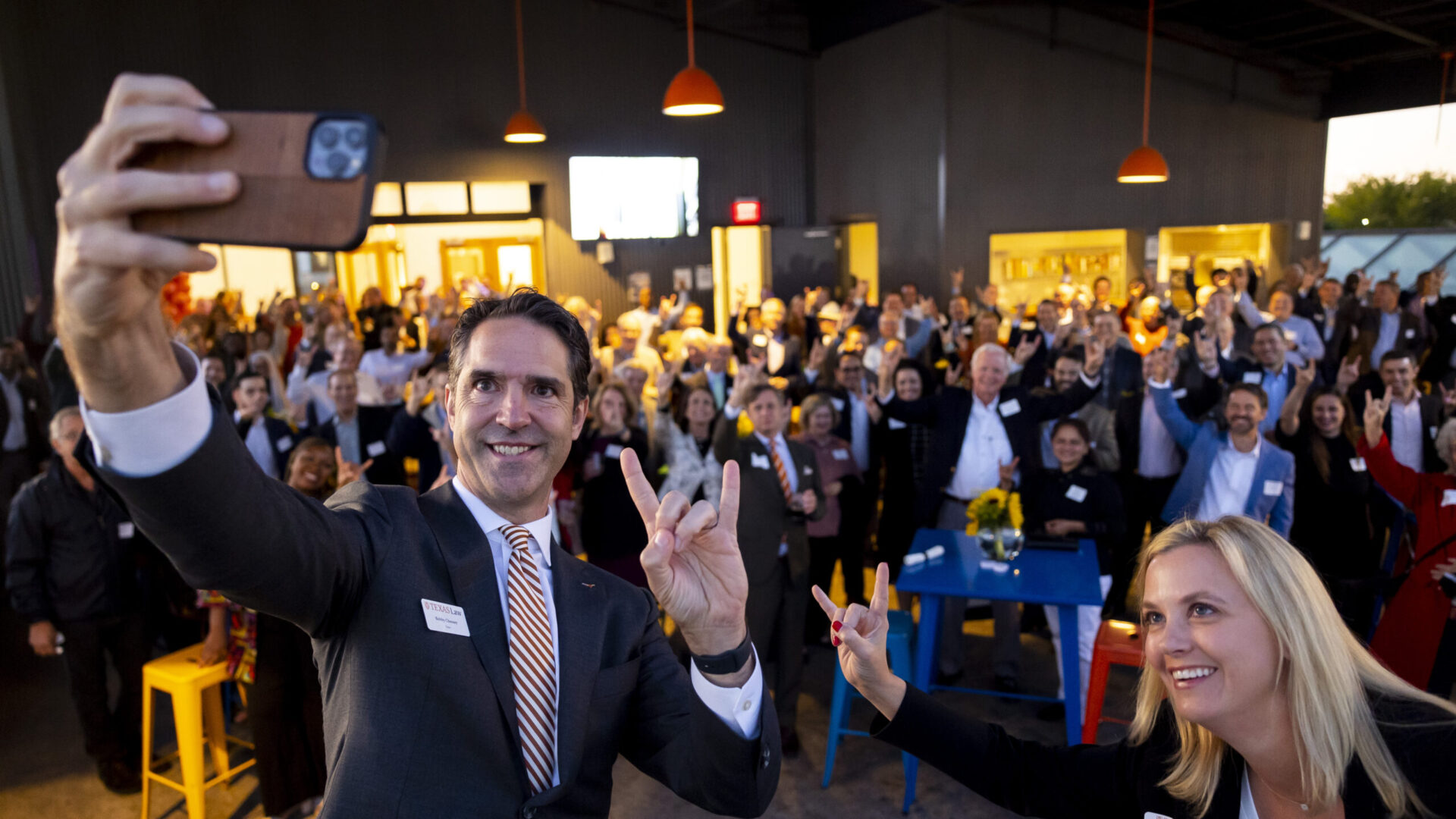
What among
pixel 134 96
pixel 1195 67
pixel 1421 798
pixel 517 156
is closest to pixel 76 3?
pixel 517 156

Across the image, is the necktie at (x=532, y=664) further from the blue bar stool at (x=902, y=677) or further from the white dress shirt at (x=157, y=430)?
the blue bar stool at (x=902, y=677)

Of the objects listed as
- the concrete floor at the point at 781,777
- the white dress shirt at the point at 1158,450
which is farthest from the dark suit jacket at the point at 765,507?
the white dress shirt at the point at 1158,450

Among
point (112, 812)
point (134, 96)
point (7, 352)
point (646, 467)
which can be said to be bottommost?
point (112, 812)

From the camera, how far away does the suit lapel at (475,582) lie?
1237 mm

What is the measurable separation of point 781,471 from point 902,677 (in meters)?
1.07

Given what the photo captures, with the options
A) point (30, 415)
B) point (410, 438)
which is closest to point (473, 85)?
point (30, 415)

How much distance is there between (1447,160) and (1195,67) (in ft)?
12.8

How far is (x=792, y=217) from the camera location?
13406mm

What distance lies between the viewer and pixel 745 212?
42.2 feet

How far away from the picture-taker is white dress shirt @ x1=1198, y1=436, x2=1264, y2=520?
4434mm

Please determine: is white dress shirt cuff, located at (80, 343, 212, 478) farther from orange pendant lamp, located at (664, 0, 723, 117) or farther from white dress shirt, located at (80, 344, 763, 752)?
orange pendant lamp, located at (664, 0, 723, 117)

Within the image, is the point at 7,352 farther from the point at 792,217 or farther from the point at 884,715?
the point at 792,217

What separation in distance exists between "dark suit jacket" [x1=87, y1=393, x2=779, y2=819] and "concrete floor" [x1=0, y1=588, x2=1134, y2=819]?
8.63 ft

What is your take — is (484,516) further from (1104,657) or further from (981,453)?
(981,453)
